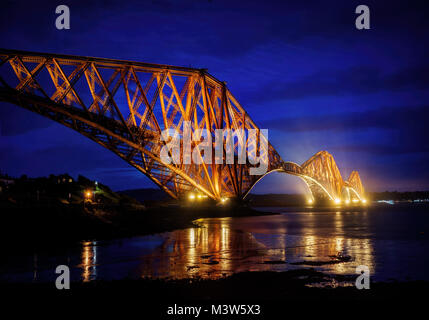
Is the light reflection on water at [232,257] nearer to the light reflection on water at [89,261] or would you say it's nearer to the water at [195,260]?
the water at [195,260]

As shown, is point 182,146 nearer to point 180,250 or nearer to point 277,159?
point 180,250

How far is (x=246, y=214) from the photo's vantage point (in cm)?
6344

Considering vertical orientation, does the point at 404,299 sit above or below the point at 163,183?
below

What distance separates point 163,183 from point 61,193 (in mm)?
14980

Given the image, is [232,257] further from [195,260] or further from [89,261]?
[89,261]

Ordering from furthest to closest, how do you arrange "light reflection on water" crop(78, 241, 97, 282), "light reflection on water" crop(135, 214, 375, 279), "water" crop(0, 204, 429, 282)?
"light reflection on water" crop(135, 214, 375, 279)
"water" crop(0, 204, 429, 282)
"light reflection on water" crop(78, 241, 97, 282)

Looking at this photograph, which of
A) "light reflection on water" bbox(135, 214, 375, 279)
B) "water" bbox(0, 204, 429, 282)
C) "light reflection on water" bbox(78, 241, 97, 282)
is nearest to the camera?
"light reflection on water" bbox(78, 241, 97, 282)

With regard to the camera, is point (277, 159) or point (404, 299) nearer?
point (404, 299)

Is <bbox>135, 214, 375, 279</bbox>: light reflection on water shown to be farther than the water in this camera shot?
Yes

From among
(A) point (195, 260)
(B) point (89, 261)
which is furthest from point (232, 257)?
(B) point (89, 261)

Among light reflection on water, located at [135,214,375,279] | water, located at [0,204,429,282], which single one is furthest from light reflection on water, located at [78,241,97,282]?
light reflection on water, located at [135,214,375,279]

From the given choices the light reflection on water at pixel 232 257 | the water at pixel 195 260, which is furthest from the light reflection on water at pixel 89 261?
the light reflection on water at pixel 232 257

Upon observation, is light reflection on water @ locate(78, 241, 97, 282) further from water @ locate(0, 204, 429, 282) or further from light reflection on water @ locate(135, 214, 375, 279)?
light reflection on water @ locate(135, 214, 375, 279)
